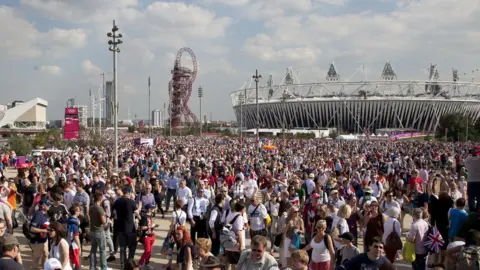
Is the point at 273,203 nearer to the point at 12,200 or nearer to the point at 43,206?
the point at 43,206

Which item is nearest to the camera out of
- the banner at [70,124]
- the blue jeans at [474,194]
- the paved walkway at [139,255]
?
the paved walkway at [139,255]

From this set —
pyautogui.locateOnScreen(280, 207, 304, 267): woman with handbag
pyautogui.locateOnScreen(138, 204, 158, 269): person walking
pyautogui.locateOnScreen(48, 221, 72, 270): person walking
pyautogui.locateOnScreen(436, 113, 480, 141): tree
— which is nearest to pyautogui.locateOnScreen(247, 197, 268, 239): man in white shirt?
pyautogui.locateOnScreen(280, 207, 304, 267): woman with handbag

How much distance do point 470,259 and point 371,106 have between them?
108629mm

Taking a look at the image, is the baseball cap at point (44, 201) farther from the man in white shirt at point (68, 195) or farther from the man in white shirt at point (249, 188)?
the man in white shirt at point (249, 188)

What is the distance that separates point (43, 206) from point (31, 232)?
1.63 feet

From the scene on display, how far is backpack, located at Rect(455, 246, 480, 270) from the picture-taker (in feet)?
15.3

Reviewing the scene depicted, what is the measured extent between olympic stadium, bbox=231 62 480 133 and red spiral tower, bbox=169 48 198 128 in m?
13.1

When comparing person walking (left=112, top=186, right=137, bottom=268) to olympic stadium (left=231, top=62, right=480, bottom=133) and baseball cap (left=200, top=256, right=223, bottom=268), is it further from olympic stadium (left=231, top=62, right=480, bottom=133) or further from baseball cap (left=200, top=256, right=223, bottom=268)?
olympic stadium (left=231, top=62, right=480, bottom=133)

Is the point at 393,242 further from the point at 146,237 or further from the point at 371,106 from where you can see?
the point at 371,106

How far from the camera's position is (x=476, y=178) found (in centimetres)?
989

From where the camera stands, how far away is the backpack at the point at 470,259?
4676 millimetres

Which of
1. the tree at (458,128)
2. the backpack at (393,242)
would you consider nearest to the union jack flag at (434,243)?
the backpack at (393,242)

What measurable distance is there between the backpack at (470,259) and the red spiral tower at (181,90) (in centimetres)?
11130

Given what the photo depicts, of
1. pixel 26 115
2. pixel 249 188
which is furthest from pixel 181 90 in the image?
pixel 249 188
